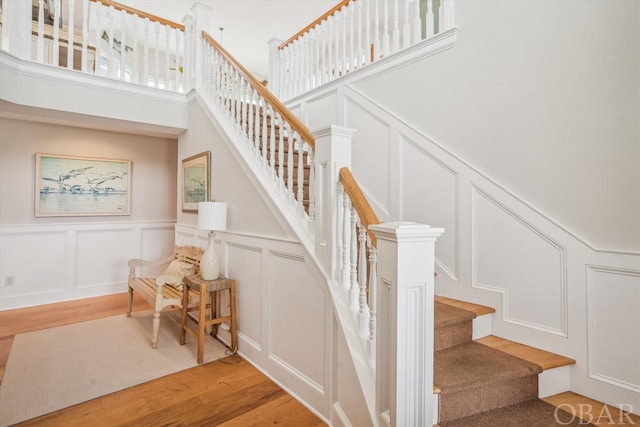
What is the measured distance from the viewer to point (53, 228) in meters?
4.21

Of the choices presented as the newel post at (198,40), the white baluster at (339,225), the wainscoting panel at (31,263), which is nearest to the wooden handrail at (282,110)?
the white baluster at (339,225)

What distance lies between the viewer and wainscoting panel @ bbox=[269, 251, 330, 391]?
6.45 ft

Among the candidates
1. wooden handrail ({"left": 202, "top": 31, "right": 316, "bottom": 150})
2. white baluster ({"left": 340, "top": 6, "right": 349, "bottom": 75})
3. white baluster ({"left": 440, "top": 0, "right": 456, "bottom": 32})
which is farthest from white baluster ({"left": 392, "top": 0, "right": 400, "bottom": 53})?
wooden handrail ({"left": 202, "top": 31, "right": 316, "bottom": 150})

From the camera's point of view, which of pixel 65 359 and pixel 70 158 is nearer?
pixel 65 359

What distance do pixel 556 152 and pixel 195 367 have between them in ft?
9.72

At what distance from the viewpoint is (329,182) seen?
1.86m

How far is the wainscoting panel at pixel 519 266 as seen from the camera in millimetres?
1947

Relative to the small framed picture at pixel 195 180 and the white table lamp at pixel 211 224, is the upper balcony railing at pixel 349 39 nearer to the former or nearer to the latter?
the small framed picture at pixel 195 180

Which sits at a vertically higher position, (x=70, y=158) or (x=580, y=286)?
(x=70, y=158)

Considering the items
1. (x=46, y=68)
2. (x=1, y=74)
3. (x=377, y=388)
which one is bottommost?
(x=377, y=388)

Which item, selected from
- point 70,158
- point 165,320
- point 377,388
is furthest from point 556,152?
point 70,158

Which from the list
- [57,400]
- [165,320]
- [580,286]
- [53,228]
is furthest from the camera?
[53,228]

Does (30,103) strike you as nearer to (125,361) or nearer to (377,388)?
(125,361)

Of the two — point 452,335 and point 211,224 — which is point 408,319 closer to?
point 452,335
